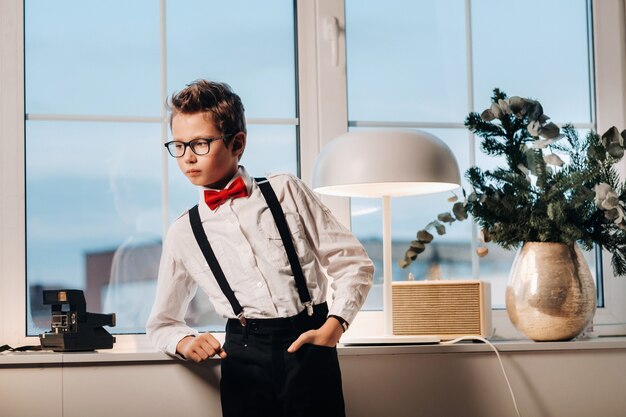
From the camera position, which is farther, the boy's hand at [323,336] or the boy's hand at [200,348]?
the boy's hand at [200,348]

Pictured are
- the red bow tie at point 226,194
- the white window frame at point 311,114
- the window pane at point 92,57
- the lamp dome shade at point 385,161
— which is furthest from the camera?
the window pane at point 92,57

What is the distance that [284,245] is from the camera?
1.78 meters

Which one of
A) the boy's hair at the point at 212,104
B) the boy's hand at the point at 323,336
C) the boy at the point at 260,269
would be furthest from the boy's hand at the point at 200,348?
the boy's hair at the point at 212,104

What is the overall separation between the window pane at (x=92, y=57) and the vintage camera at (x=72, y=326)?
0.61 meters

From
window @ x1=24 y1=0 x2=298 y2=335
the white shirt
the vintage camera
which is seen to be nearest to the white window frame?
window @ x1=24 y1=0 x2=298 y2=335

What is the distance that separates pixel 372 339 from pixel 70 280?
0.87m

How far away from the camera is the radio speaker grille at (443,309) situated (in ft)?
7.29

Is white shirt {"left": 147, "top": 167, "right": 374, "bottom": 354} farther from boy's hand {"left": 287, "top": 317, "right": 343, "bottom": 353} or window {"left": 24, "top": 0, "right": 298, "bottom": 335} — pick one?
window {"left": 24, "top": 0, "right": 298, "bottom": 335}

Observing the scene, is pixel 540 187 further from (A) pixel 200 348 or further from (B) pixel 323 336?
(A) pixel 200 348

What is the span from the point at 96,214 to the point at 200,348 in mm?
710

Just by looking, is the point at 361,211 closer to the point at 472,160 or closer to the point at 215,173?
the point at 472,160

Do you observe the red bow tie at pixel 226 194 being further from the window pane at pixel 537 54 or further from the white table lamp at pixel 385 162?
the window pane at pixel 537 54

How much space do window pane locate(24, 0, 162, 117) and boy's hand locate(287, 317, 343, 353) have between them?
1.00m

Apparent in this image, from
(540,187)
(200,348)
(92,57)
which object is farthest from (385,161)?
(92,57)
